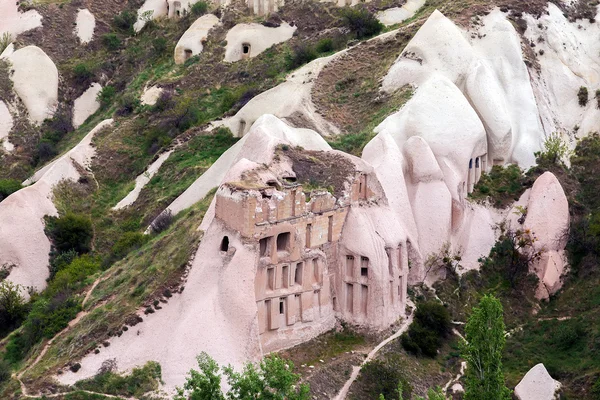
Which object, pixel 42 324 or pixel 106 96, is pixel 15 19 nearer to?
pixel 106 96

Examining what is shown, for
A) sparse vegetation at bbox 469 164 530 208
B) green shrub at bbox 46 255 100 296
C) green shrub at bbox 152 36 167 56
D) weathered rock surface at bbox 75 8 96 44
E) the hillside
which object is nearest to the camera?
the hillside

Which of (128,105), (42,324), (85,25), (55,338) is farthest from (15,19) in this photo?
(55,338)

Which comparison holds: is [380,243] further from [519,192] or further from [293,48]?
[293,48]

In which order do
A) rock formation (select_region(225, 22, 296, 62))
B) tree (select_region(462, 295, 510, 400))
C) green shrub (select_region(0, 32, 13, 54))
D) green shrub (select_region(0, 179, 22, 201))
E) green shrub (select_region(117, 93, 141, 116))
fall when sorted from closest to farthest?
tree (select_region(462, 295, 510, 400)), green shrub (select_region(0, 179, 22, 201)), green shrub (select_region(117, 93, 141, 116)), rock formation (select_region(225, 22, 296, 62)), green shrub (select_region(0, 32, 13, 54))

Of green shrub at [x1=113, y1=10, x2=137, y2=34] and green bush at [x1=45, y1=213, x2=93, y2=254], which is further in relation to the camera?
green shrub at [x1=113, y1=10, x2=137, y2=34]

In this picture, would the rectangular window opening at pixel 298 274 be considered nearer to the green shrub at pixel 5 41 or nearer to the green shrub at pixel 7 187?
the green shrub at pixel 7 187

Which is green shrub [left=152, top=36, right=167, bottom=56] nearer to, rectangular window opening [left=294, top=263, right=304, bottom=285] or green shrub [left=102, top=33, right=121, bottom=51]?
green shrub [left=102, top=33, right=121, bottom=51]

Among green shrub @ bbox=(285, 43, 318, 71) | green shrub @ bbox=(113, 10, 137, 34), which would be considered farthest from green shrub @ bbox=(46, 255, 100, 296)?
green shrub @ bbox=(113, 10, 137, 34)
